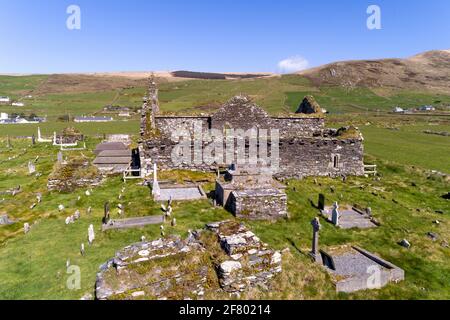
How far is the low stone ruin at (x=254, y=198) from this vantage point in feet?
51.2

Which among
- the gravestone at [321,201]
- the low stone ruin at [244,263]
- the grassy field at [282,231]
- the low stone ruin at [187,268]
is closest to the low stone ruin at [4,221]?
the grassy field at [282,231]

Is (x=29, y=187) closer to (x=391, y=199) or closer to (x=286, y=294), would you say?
(x=286, y=294)

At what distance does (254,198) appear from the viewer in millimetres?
15656

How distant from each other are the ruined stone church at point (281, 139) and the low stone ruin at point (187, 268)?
542 inches

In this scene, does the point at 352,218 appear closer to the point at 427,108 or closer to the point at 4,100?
the point at 427,108

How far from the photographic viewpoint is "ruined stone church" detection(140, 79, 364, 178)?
76.1 feet

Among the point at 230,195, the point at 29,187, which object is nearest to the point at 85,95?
the point at 29,187

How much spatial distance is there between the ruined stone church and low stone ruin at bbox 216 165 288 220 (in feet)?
21.8

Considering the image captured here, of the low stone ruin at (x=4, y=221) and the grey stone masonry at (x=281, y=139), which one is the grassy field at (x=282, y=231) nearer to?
the low stone ruin at (x=4, y=221)

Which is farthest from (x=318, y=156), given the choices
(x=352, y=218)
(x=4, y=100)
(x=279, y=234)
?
(x=4, y=100)

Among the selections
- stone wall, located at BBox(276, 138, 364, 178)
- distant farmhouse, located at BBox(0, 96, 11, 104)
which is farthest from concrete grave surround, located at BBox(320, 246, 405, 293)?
distant farmhouse, located at BBox(0, 96, 11, 104)

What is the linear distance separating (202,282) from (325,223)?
30.4 ft

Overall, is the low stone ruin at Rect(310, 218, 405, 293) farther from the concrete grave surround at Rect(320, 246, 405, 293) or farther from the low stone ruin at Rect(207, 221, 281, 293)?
the low stone ruin at Rect(207, 221, 281, 293)
